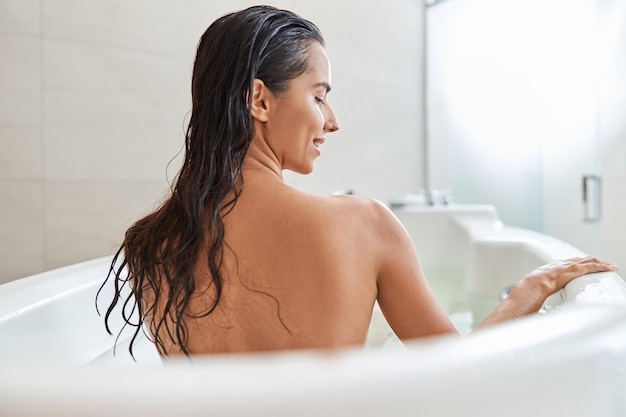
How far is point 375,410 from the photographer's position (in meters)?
0.30

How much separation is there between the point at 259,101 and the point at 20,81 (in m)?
1.41

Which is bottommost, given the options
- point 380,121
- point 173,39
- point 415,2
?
point 380,121

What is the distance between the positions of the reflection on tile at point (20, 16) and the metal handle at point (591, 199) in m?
2.45

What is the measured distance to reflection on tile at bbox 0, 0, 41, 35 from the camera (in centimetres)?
189

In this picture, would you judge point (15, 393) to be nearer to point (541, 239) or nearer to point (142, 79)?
point (541, 239)

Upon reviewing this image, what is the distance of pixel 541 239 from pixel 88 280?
1215 millimetres

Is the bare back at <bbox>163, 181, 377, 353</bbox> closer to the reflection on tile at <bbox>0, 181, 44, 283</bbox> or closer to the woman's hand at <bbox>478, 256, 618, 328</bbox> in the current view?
the woman's hand at <bbox>478, 256, 618, 328</bbox>

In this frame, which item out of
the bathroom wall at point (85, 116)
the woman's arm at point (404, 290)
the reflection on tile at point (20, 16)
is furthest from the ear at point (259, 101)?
the reflection on tile at point (20, 16)

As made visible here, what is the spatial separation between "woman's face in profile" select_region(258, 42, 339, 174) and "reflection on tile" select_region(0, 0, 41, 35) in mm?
1439

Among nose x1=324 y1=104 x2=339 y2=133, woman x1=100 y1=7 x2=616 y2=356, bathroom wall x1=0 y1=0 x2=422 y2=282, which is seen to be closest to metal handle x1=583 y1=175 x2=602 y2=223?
bathroom wall x1=0 y1=0 x2=422 y2=282

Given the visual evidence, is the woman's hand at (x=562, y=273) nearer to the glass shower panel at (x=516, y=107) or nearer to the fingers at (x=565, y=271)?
the fingers at (x=565, y=271)

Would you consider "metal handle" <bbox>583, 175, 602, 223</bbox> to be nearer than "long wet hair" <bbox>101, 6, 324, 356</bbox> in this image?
No

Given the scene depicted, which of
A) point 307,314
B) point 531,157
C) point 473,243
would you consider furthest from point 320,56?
point 531,157

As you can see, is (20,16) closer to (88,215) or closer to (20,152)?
(20,152)
